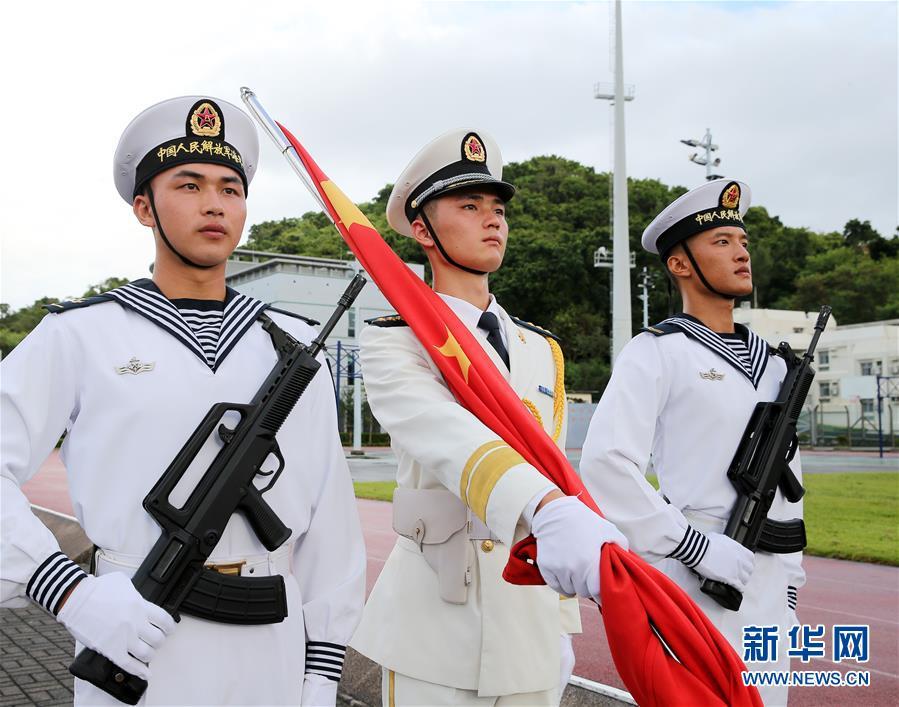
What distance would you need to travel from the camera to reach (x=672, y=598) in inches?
82.8

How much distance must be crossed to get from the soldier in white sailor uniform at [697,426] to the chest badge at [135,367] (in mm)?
1683

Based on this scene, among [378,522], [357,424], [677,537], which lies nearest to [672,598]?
[677,537]

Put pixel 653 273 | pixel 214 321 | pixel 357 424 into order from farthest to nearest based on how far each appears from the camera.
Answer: pixel 653 273, pixel 357 424, pixel 214 321

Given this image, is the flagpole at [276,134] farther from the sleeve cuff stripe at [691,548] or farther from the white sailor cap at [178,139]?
the sleeve cuff stripe at [691,548]

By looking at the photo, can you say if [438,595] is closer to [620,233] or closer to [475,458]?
[475,458]

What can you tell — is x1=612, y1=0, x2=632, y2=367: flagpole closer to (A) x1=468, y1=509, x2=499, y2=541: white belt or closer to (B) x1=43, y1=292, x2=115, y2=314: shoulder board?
(A) x1=468, y1=509, x2=499, y2=541: white belt

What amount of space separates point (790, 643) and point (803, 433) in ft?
128

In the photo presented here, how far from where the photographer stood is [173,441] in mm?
2463

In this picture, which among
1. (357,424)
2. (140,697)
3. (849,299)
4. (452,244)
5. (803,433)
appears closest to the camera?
(140,697)

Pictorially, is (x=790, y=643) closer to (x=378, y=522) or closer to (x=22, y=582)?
(x=22, y=582)

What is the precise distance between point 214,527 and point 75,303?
746 mm

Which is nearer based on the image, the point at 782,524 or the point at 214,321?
the point at 214,321

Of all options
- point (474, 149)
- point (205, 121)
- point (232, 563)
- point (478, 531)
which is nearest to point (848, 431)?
point (474, 149)

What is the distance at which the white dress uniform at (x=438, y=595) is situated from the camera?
99.3 inches
